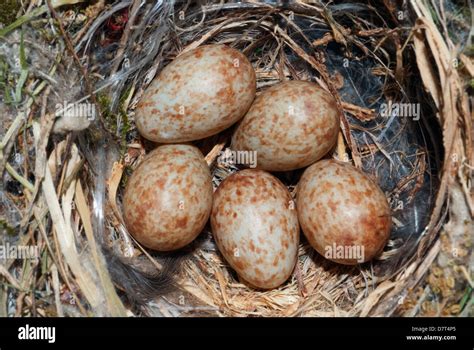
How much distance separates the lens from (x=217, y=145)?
2.55 meters

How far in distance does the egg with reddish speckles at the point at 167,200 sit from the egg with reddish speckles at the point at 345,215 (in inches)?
17.3

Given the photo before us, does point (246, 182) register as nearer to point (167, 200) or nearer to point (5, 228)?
point (167, 200)

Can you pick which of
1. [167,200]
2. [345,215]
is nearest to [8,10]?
[167,200]

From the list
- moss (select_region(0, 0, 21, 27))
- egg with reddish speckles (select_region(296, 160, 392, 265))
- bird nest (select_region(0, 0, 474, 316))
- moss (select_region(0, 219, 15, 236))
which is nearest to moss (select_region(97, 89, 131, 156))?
bird nest (select_region(0, 0, 474, 316))

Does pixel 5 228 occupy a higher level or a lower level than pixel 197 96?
lower

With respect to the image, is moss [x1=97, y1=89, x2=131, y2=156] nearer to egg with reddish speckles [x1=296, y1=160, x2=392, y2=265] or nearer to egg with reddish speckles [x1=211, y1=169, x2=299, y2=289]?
egg with reddish speckles [x1=211, y1=169, x2=299, y2=289]

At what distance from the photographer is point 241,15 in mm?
2414

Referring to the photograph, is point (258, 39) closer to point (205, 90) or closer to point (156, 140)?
point (205, 90)

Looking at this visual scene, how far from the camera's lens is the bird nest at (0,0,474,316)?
1.99m

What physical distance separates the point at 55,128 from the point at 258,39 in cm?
99

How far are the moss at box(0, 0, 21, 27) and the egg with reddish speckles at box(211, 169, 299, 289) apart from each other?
42.9 inches

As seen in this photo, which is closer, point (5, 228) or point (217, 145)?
point (5, 228)

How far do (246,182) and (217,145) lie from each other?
36 centimetres
